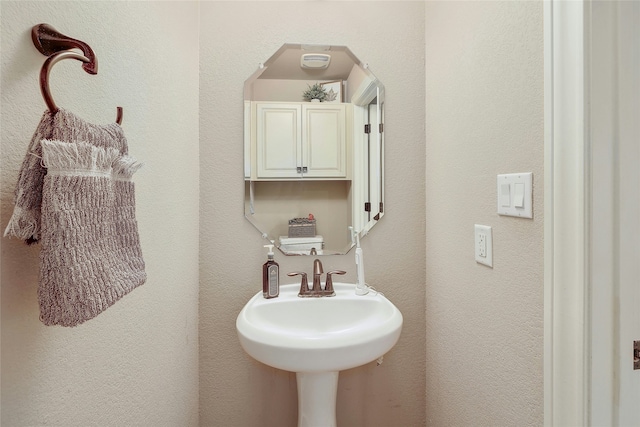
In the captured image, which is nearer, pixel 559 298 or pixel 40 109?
pixel 40 109

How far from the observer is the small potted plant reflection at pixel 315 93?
1352 millimetres

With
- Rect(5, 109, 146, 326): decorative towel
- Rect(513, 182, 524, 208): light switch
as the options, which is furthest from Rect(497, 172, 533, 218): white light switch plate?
Rect(5, 109, 146, 326): decorative towel

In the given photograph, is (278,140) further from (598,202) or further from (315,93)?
(598,202)

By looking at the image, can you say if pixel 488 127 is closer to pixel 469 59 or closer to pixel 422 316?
pixel 469 59

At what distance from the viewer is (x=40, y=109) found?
0.54 meters

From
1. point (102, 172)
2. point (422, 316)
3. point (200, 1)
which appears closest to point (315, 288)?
point (422, 316)

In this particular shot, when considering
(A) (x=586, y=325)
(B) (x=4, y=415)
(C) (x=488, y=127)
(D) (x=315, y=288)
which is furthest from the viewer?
(D) (x=315, y=288)

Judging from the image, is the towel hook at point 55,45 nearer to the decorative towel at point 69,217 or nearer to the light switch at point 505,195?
the decorative towel at point 69,217

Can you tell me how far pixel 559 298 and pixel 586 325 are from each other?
0.21ft

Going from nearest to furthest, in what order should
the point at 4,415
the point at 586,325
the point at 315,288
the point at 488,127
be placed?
1. the point at 4,415
2. the point at 586,325
3. the point at 488,127
4. the point at 315,288

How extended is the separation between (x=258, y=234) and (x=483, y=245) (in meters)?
0.82

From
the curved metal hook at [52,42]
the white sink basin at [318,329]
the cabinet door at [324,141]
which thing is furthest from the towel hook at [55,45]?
the cabinet door at [324,141]

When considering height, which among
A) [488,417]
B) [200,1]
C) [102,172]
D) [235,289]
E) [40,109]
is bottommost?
[488,417]

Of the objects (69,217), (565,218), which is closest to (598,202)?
(565,218)
